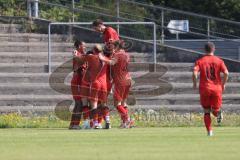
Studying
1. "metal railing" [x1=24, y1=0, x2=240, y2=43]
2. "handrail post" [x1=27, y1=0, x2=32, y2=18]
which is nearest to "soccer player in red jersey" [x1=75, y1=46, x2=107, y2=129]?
"metal railing" [x1=24, y1=0, x2=240, y2=43]

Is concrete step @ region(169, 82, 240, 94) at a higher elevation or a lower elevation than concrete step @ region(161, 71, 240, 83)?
lower

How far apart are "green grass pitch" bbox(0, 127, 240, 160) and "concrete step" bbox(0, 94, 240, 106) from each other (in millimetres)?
7150

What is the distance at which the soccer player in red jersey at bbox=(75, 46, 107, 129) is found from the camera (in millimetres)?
25016

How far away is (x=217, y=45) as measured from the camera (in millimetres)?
34062

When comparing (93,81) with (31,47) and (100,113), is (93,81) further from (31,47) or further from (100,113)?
(31,47)

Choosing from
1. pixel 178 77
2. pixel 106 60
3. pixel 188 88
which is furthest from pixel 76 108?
pixel 178 77

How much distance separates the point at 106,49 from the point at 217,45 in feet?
31.1

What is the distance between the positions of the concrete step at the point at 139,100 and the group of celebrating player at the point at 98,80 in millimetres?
4201

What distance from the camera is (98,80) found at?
25094 millimetres

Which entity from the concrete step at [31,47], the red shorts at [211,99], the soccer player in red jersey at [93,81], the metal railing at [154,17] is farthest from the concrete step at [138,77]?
the red shorts at [211,99]

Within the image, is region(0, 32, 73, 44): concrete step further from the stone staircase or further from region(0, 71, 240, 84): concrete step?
region(0, 71, 240, 84): concrete step

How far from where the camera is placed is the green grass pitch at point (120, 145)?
15.4 meters

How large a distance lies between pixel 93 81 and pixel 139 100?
220 inches

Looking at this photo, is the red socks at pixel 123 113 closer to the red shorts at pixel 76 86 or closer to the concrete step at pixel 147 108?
the red shorts at pixel 76 86
